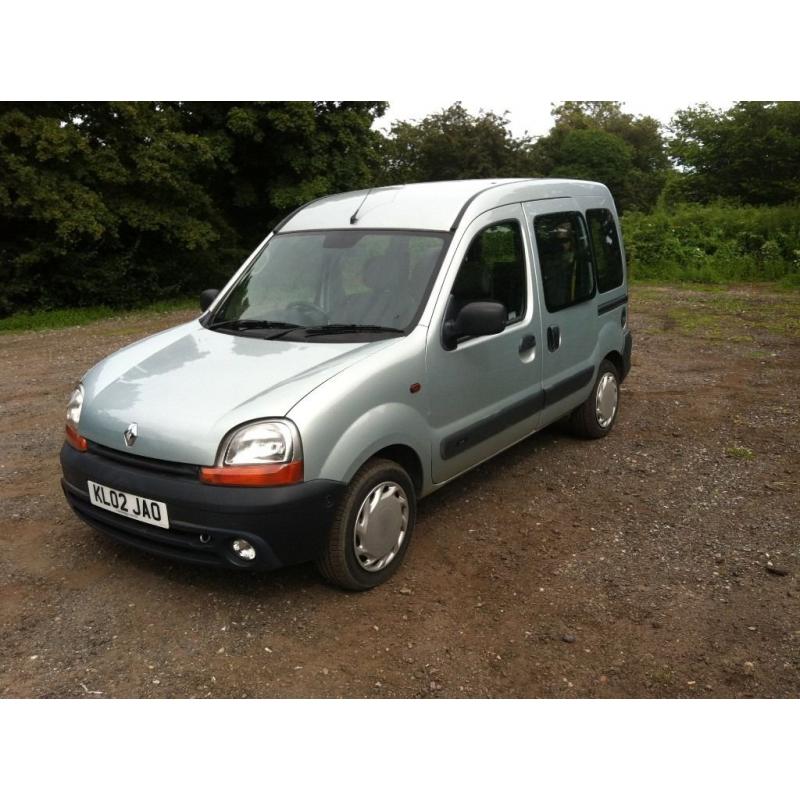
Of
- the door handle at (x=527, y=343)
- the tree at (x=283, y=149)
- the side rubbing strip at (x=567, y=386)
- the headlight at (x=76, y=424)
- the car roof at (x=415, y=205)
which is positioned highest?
the tree at (x=283, y=149)

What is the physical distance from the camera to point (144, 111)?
1500 centimetres

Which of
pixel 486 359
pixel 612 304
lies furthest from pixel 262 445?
pixel 612 304

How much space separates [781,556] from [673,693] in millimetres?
1482

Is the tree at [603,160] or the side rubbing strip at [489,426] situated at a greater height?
the tree at [603,160]

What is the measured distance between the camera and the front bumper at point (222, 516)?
325 cm

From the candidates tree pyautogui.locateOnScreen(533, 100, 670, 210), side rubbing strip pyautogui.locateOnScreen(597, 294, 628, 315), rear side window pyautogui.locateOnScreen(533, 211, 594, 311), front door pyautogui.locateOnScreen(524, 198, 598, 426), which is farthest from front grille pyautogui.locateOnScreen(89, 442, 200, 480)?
tree pyautogui.locateOnScreen(533, 100, 670, 210)

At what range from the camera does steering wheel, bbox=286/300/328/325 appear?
4.18 meters

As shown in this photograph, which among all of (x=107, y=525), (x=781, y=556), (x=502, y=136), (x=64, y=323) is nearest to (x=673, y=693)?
(x=781, y=556)

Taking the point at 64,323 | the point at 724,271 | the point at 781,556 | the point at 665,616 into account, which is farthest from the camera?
the point at 724,271

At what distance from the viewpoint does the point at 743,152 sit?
2411 cm

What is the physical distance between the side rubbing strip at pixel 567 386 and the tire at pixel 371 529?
1.55 metres

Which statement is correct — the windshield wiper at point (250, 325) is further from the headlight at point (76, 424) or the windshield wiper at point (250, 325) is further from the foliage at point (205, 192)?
the foliage at point (205, 192)

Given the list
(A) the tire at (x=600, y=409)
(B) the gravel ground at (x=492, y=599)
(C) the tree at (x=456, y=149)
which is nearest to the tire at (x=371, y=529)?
(B) the gravel ground at (x=492, y=599)

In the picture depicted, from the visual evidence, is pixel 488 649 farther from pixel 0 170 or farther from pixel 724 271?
pixel 724 271
